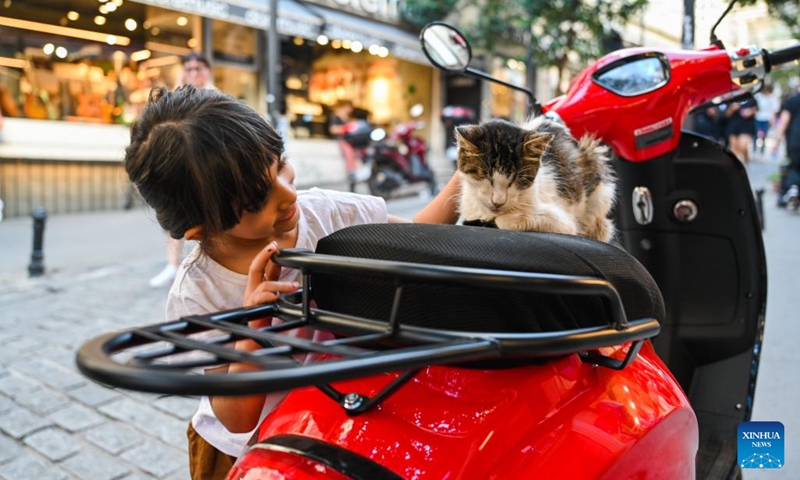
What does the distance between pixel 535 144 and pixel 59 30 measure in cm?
969

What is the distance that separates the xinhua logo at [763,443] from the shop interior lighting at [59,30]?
9914 millimetres

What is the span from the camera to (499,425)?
3.03ft

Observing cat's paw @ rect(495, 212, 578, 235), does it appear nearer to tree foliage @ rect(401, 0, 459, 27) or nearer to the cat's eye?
the cat's eye

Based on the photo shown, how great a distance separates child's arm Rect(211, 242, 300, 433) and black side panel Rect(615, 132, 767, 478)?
1389 millimetres

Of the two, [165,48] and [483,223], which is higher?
[165,48]

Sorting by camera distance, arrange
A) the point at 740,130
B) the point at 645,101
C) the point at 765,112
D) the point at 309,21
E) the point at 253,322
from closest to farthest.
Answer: the point at 253,322, the point at 645,101, the point at 740,130, the point at 309,21, the point at 765,112

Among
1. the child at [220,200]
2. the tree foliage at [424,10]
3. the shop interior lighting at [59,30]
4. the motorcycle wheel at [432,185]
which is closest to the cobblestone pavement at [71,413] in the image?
the child at [220,200]

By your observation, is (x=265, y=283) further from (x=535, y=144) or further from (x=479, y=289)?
(x=535, y=144)

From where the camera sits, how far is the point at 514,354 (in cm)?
80

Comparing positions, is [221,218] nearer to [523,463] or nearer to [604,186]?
[523,463]

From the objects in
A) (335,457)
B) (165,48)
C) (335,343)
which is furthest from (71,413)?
(165,48)

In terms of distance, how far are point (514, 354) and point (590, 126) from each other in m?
1.26

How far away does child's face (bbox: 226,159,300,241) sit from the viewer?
119 centimetres

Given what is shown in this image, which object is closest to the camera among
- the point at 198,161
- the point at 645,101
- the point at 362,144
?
the point at 198,161
